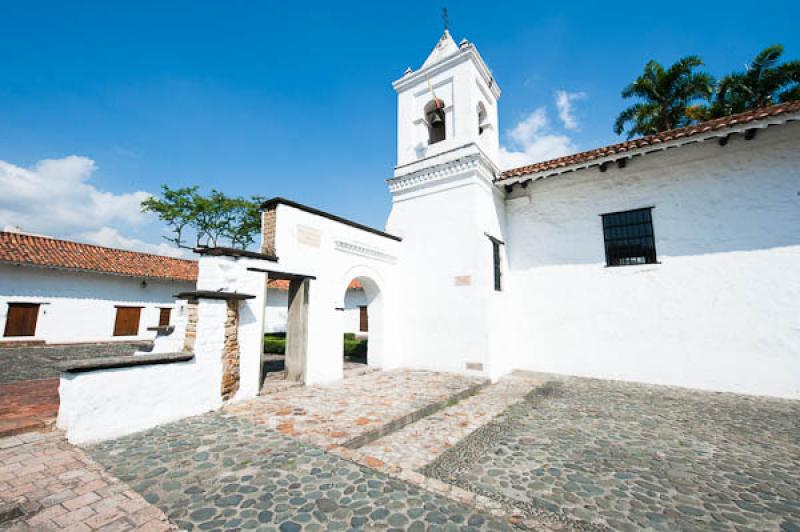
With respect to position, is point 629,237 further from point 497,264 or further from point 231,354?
point 231,354

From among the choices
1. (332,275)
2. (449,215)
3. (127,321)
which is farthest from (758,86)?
(127,321)

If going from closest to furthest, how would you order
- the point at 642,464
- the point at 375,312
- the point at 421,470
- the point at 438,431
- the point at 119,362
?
the point at 421,470 → the point at 642,464 → the point at 119,362 → the point at 438,431 → the point at 375,312

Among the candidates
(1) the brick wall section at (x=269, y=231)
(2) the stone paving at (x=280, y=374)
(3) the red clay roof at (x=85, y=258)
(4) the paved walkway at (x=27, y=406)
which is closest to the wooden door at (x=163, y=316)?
(3) the red clay roof at (x=85, y=258)

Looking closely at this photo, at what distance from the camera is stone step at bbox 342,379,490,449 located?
4391mm

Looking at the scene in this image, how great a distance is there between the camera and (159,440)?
4270 mm

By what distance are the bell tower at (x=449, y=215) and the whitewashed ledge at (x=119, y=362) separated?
5.93 m

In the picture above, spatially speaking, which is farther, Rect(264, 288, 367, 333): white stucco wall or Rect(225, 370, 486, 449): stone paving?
Rect(264, 288, 367, 333): white stucco wall

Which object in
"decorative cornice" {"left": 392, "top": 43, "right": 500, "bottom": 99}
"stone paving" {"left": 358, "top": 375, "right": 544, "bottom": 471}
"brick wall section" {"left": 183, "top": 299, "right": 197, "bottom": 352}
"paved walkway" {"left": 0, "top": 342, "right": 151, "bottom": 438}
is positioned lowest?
"stone paving" {"left": 358, "top": 375, "right": 544, "bottom": 471}

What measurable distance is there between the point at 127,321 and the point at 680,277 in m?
24.1

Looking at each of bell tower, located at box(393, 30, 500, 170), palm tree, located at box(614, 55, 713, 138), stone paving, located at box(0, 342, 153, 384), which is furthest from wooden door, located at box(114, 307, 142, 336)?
palm tree, located at box(614, 55, 713, 138)

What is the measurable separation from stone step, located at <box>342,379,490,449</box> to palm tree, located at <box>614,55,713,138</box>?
19838mm

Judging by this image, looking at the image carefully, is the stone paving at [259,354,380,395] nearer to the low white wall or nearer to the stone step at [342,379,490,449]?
the low white wall

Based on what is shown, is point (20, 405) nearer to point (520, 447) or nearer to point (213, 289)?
point (213, 289)

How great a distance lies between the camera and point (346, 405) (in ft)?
19.1
